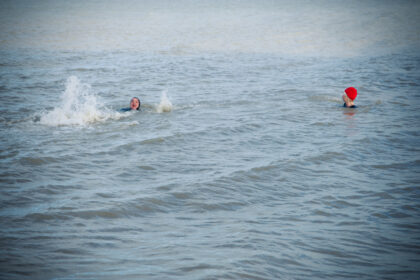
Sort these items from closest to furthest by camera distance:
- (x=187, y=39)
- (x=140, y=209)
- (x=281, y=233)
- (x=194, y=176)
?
(x=281, y=233)
(x=140, y=209)
(x=194, y=176)
(x=187, y=39)

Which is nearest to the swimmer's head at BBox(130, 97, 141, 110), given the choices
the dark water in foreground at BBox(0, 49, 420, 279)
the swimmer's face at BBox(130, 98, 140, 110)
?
the swimmer's face at BBox(130, 98, 140, 110)

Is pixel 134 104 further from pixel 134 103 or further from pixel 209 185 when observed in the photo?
pixel 209 185

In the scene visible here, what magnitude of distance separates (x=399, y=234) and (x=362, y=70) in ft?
52.3

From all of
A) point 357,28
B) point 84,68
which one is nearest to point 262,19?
point 357,28

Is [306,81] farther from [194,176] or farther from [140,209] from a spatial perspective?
[140,209]

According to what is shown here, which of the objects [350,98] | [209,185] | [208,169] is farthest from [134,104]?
[350,98]

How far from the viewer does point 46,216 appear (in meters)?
6.23

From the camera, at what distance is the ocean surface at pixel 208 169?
5.34 meters

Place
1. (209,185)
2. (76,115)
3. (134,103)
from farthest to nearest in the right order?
1. (134,103)
2. (76,115)
3. (209,185)

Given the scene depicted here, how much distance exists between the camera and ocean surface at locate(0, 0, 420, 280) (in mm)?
5340

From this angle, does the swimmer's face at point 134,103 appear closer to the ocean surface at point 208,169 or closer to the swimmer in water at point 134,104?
the swimmer in water at point 134,104

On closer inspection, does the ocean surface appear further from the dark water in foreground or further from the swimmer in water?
the swimmer in water

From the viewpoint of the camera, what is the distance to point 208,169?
27.9 feet

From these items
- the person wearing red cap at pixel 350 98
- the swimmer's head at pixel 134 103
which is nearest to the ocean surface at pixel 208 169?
the person wearing red cap at pixel 350 98
